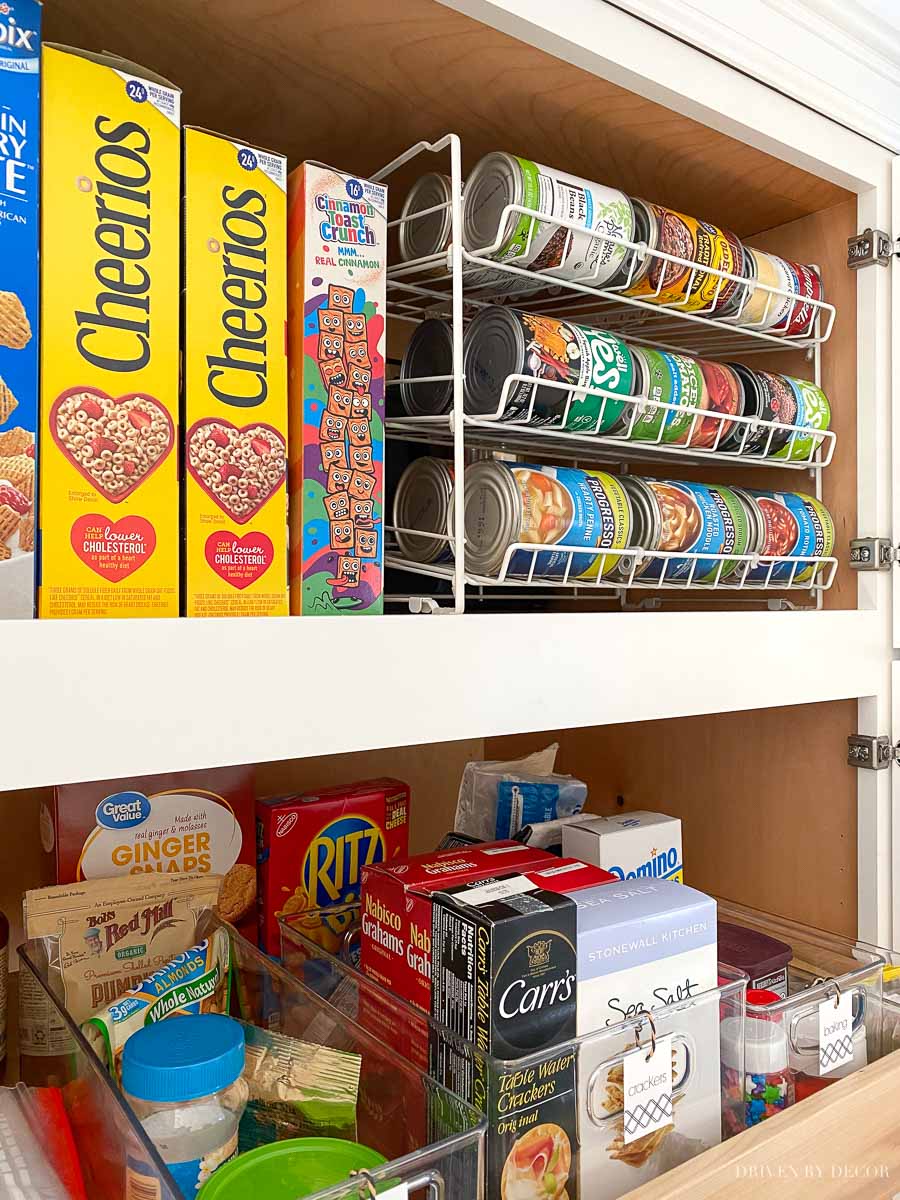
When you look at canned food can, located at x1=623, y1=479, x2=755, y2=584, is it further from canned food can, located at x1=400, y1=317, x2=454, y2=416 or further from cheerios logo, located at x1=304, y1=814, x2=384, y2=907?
cheerios logo, located at x1=304, y1=814, x2=384, y2=907

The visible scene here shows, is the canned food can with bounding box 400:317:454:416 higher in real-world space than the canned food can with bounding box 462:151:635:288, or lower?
lower

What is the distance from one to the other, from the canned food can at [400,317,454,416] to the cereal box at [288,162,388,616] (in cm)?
17

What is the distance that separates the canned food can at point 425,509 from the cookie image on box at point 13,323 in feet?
1.35

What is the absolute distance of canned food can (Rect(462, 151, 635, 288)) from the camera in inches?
36.7

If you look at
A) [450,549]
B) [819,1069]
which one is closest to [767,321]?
[450,549]

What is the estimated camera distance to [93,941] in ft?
3.02

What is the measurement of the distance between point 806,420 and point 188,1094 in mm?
1027

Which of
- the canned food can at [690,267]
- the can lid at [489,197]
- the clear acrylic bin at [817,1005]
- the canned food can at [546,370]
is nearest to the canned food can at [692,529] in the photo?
the canned food can at [546,370]

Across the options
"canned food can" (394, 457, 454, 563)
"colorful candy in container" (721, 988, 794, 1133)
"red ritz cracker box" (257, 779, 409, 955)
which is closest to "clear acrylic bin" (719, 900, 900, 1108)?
"colorful candy in container" (721, 988, 794, 1133)

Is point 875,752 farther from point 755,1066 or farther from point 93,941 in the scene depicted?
point 93,941

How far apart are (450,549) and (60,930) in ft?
1.76

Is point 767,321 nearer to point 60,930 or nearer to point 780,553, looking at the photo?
point 780,553

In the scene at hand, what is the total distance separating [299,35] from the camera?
874mm

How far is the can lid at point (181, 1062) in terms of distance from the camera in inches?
26.5
